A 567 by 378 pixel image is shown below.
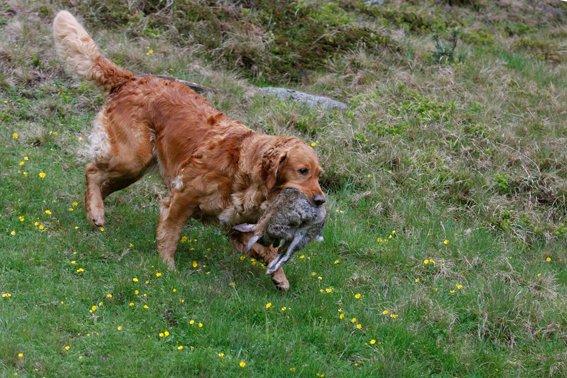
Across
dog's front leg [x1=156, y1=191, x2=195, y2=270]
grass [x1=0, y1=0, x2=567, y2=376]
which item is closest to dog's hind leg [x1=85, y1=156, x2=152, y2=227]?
grass [x1=0, y1=0, x2=567, y2=376]

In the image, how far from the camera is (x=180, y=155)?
7332 millimetres

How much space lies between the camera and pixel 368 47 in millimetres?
12758

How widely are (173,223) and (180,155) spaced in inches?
23.3

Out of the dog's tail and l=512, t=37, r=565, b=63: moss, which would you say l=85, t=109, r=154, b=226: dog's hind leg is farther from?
l=512, t=37, r=565, b=63: moss

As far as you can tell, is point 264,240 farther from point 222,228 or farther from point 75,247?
point 75,247

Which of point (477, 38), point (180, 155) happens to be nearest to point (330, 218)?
point (180, 155)

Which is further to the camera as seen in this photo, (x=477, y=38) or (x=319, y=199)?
(x=477, y=38)

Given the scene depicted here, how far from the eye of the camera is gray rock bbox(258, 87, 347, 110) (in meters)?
10.9

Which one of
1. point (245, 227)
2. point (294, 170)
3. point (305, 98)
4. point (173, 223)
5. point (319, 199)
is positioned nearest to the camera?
point (319, 199)

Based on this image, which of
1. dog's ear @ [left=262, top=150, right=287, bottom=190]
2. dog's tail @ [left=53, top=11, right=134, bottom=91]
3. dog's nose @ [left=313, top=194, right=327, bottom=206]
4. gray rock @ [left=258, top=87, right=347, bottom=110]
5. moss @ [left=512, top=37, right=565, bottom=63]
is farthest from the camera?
moss @ [left=512, top=37, right=565, bottom=63]

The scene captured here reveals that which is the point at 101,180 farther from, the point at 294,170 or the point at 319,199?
the point at 319,199

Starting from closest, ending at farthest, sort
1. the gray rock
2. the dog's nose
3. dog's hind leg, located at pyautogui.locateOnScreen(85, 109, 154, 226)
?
the dog's nose, dog's hind leg, located at pyautogui.locateOnScreen(85, 109, 154, 226), the gray rock

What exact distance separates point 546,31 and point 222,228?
10.3 m

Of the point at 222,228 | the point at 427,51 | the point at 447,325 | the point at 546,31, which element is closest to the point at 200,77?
the point at 427,51
